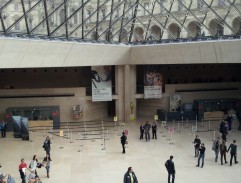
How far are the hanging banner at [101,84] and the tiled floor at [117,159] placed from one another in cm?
513

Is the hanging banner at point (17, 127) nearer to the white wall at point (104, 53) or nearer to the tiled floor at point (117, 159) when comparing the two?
the tiled floor at point (117, 159)

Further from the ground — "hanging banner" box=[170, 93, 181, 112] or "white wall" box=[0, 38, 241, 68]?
"white wall" box=[0, 38, 241, 68]

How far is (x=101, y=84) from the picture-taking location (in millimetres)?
30344

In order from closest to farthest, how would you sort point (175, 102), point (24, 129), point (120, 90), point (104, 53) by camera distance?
point (24, 129) < point (104, 53) < point (120, 90) < point (175, 102)

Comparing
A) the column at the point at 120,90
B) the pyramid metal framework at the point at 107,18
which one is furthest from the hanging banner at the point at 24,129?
the column at the point at 120,90

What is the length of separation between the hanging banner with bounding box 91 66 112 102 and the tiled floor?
202 inches

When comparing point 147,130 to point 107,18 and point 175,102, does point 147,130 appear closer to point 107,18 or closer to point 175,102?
point 175,102

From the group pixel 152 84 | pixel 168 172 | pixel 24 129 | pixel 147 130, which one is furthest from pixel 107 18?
pixel 168 172

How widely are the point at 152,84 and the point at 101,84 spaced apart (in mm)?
4488

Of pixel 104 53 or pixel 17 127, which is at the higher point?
pixel 104 53

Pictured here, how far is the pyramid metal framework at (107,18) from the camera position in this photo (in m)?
20.2

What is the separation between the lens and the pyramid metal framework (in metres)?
20.2

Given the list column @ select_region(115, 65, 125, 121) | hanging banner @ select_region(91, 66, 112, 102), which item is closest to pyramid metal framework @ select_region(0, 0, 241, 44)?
column @ select_region(115, 65, 125, 121)

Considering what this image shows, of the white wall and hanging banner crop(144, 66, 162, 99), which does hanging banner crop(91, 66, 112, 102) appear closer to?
the white wall
